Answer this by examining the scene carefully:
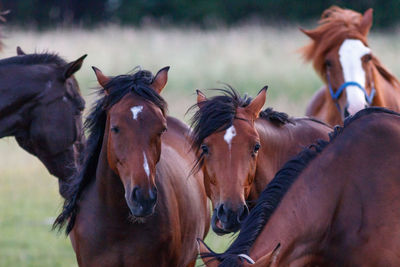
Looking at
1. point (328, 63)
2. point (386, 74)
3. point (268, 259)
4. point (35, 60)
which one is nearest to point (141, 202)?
point (268, 259)

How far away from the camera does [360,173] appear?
388cm

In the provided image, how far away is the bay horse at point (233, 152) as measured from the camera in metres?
4.11

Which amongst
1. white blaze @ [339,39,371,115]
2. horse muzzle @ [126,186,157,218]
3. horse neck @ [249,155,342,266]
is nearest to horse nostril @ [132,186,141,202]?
horse muzzle @ [126,186,157,218]

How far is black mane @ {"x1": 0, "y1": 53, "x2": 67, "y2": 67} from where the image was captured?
5.23 metres

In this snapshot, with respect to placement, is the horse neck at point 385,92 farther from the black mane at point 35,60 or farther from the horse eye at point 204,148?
the black mane at point 35,60

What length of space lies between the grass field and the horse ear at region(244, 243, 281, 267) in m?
7.09

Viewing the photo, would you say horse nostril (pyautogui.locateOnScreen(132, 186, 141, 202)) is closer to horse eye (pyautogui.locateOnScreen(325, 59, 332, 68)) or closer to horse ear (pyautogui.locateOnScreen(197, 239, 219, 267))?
horse ear (pyautogui.locateOnScreen(197, 239, 219, 267))

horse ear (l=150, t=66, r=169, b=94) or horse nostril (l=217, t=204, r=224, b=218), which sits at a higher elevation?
horse ear (l=150, t=66, r=169, b=94)

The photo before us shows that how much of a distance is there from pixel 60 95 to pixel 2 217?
4708 millimetres

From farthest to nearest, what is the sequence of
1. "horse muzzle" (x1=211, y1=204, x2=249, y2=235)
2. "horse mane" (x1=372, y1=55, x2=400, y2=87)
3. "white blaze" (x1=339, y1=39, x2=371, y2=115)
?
"horse mane" (x1=372, y1=55, x2=400, y2=87) → "white blaze" (x1=339, y1=39, x2=371, y2=115) → "horse muzzle" (x1=211, y1=204, x2=249, y2=235)

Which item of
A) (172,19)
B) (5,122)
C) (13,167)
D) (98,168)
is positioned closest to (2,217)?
(13,167)

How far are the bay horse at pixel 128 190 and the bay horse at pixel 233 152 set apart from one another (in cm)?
28

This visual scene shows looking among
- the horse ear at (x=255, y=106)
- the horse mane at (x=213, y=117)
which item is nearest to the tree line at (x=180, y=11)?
the horse ear at (x=255, y=106)

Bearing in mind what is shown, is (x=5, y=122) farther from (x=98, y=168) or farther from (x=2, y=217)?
(x=2, y=217)
